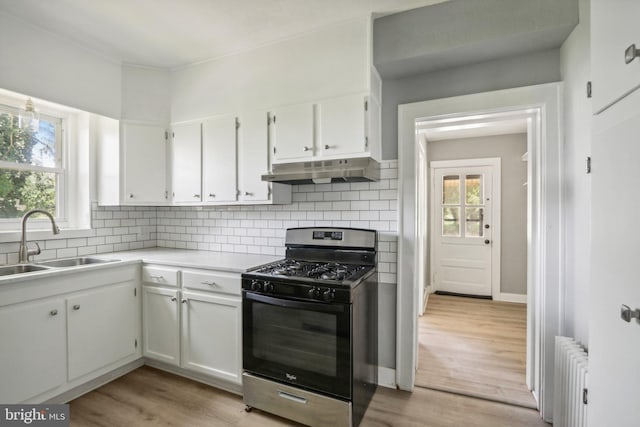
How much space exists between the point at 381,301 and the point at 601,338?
1.46 meters

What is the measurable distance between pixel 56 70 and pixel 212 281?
2.05 m

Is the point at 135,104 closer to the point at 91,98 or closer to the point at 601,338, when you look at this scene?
the point at 91,98

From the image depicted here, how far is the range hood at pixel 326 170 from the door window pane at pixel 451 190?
10.4ft

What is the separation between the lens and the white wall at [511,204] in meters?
4.63

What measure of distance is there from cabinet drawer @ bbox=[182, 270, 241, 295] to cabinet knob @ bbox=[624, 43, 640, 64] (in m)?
2.15

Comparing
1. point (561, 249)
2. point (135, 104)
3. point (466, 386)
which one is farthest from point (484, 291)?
point (135, 104)

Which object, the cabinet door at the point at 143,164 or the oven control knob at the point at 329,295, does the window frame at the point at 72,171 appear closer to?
the cabinet door at the point at 143,164

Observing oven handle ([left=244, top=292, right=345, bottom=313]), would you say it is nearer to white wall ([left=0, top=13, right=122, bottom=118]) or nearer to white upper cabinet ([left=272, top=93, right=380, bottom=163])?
white upper cabinet ([left=272, top=93, right=380, bottom=163])

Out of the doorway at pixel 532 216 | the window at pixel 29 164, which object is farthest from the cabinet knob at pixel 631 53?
the window at pixel 29 164

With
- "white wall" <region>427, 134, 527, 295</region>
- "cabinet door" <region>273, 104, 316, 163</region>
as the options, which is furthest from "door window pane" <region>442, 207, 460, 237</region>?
"cabinet door" <region>273, 104, 316, 163</region>

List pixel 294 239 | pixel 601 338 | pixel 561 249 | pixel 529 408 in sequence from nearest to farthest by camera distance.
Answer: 1. pixel 601 338
2. pixel 561 249
3. pixel 529 408
4. pixel 294 239

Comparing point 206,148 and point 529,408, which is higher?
point 206,148

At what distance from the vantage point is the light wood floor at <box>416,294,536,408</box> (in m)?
2.37

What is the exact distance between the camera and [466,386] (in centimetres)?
239
